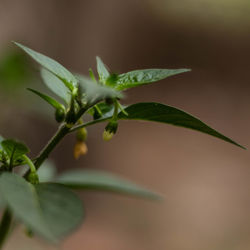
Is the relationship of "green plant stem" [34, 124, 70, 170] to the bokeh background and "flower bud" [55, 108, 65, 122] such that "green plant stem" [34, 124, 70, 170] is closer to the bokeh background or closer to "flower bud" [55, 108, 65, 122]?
"flower bud" [55, 108, 65, 122]

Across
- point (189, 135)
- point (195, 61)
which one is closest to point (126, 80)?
point (189, 135)

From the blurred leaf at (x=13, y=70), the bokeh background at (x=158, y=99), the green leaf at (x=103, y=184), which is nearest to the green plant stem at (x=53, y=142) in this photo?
the green leaf at (x=103, y=184)

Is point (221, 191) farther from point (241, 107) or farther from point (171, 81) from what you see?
point (171, 81)

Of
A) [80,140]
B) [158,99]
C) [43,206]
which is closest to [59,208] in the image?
[43,206]

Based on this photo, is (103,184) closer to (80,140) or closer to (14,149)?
(80,140)

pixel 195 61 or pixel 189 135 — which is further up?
pixel 195 61

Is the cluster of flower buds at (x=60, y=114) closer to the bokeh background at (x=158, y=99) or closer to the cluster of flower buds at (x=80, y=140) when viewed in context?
the cluster of flower buds at (x=80, y=140)
